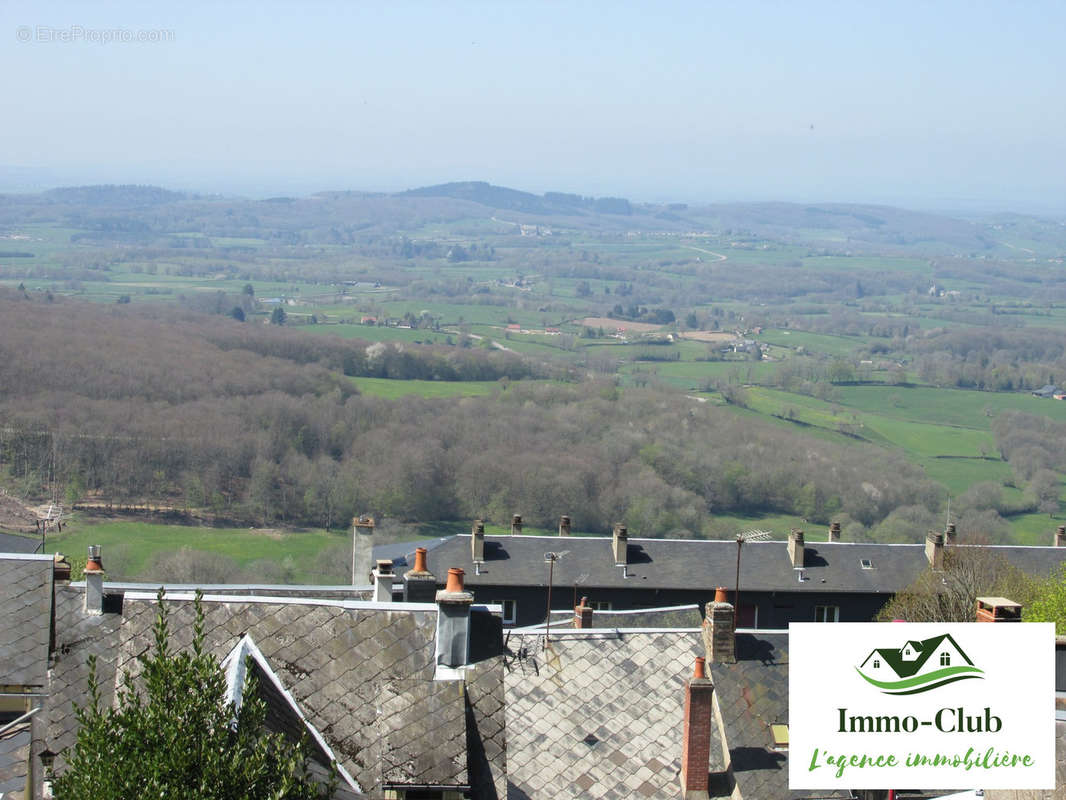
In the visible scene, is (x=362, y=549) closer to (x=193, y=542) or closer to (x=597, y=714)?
(x=597, y=714)

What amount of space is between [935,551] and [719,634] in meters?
25.3

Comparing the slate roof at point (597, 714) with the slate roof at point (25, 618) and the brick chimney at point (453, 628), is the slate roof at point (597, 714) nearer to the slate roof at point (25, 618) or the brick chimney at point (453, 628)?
the brick chimney at point (453, 628)

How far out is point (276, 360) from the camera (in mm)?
137000

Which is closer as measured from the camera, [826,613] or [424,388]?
[826,613]

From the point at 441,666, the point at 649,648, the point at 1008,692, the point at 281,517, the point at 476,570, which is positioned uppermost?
the point at 1008,692

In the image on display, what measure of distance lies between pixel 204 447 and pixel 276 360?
36.6 meters

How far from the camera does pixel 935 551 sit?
140ft

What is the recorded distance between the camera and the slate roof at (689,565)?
132 ft

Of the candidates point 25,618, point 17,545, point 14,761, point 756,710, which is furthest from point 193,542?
point 14,761

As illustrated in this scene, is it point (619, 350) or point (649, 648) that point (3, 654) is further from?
point (619, 350)

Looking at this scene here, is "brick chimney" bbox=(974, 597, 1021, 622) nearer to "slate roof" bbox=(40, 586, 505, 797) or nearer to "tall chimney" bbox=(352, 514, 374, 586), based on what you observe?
"slate roof" bbox=(40, 586, 505, 797)

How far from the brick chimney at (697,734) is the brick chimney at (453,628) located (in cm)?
402

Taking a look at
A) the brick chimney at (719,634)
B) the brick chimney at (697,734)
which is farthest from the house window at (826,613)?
the brick chimney at (697,734)

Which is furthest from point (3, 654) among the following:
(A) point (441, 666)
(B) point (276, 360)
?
(B) point (276, 360)
